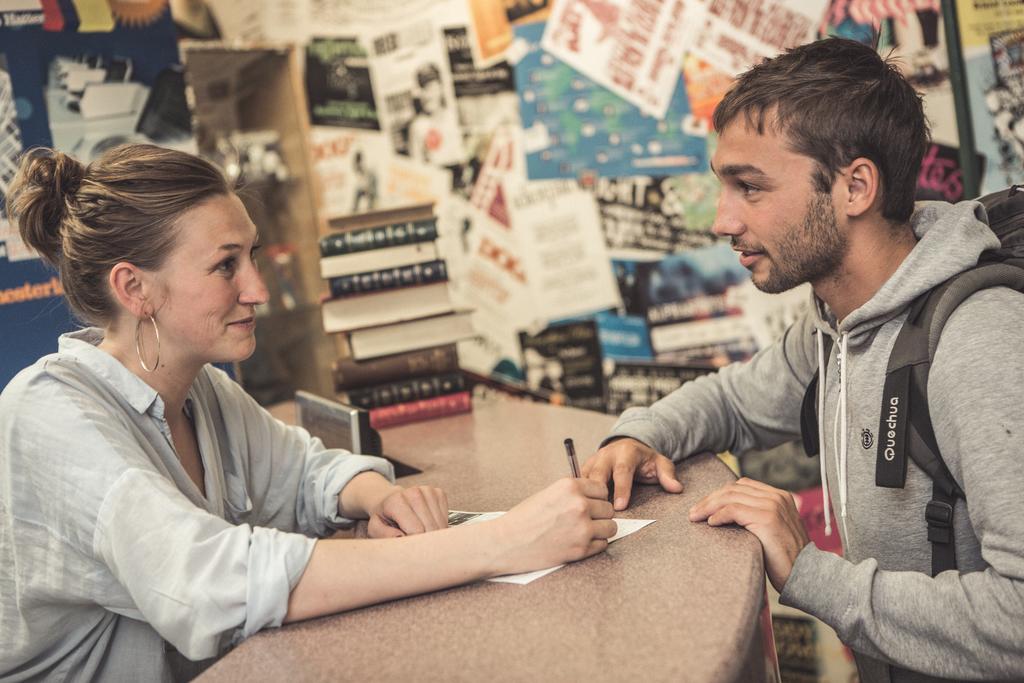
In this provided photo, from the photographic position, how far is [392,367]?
2.47 metres

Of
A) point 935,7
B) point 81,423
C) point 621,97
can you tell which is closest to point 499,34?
point 621,97

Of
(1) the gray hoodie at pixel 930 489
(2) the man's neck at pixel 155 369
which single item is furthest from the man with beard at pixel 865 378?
(2) the man's neck at pixel 155 369

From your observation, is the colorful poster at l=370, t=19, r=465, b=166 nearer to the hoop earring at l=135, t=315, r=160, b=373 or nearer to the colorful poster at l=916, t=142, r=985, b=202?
the colorful poster at l=916, t=142, r=985, b=202

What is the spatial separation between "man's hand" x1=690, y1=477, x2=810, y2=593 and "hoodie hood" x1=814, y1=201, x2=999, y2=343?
31 cm

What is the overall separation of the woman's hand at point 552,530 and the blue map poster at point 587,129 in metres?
2.15

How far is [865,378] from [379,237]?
1305mm

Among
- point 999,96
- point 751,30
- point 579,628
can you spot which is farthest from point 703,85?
point 579,628

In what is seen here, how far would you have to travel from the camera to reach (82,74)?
246 centimetres

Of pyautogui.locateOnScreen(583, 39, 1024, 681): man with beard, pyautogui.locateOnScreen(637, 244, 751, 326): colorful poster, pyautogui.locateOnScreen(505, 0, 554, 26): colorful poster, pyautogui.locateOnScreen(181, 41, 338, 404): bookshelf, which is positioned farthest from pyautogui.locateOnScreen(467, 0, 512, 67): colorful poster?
pyautogui.locateOnScreen(583, 39, 1024, 681): man with beard

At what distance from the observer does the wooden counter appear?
102 cm

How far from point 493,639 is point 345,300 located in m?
1.46

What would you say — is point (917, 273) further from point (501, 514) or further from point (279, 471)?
point (279, 471)

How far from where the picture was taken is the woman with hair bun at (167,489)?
122 cm

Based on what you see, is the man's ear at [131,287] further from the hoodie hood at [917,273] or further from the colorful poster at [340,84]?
the colorful poster at [340,84]
